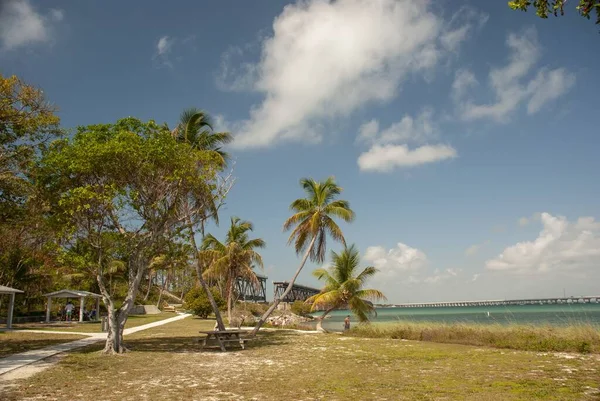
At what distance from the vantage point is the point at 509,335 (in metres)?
17.8

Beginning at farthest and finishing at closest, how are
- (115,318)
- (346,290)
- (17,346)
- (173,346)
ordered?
(346,290) → (173,346) → (17,346) → (115,318)

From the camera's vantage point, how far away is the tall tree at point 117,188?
1451cm

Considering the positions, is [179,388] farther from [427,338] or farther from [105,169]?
[427,338]

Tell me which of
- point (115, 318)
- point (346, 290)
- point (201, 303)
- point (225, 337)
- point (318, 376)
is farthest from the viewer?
point (201, 303)

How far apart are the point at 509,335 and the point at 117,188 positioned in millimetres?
16861

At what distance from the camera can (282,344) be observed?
19.2 meters

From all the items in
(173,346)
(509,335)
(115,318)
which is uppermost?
(115,318)

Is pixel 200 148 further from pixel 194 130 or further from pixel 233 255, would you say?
pixel 233 255

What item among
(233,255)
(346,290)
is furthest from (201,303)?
(346,290)

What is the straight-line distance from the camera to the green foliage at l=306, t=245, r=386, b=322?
1080 inches

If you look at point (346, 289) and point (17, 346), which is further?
point (346, 289)

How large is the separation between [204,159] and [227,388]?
10.2 metres

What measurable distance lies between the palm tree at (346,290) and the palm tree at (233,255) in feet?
25.0

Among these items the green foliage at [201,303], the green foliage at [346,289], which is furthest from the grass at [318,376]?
the green foliage at [201,303]
